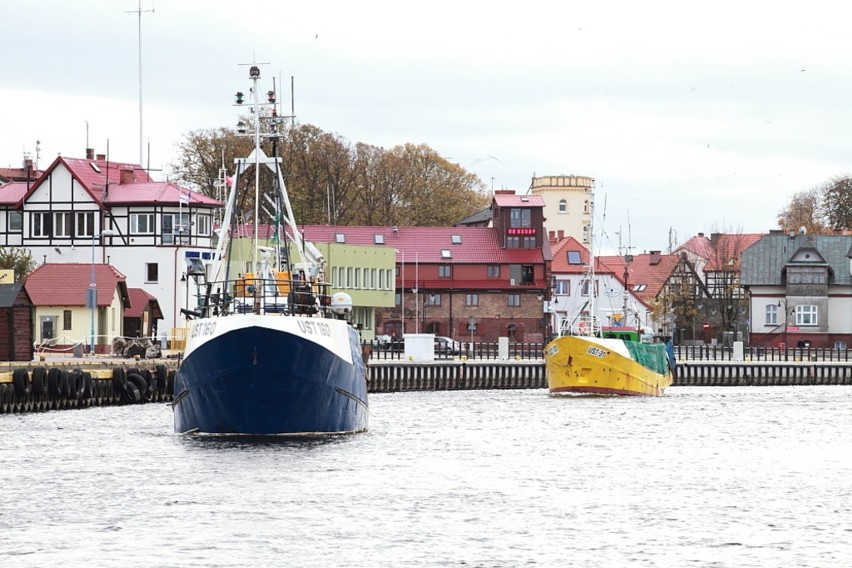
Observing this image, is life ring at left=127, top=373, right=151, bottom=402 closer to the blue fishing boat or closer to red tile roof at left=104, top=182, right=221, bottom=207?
the blue fishing boat

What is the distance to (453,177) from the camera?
152500 mm

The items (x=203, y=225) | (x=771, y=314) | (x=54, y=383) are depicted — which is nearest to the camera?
(x=54, y=383)

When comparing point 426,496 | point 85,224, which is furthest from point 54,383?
point 85,224

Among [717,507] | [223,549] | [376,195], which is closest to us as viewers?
[223,549]

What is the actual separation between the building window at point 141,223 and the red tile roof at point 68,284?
13.4 metres

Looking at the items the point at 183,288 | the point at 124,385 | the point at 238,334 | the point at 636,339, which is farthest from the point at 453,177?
the point at 238,334

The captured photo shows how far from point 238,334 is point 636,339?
3963 centimetres

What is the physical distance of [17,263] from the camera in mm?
94250

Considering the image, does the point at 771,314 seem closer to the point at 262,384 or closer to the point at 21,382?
the point at 21,382

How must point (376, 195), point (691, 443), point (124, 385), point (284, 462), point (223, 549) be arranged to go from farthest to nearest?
point (376, 195) < point (124, 385) < point (691, 443) < point (284, 462) < point (223, 549)

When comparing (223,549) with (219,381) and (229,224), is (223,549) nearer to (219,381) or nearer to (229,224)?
(219,381)

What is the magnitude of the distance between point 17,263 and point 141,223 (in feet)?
30.1

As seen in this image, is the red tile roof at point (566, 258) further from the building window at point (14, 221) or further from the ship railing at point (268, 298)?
the ship railing at point (268, 298)

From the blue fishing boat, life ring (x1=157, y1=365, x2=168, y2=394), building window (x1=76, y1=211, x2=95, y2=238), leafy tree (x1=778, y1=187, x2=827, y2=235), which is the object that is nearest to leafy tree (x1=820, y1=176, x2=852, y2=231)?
leafy tree (x1=778, y1=187, x2=827, y2=235)
